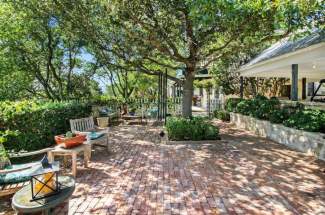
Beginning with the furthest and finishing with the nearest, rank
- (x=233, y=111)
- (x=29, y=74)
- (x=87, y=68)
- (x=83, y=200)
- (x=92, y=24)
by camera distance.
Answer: (x=87, y=68), (x=29, y=74), (x=233, y=111), (x=92, y=24), (x=83, y=200)

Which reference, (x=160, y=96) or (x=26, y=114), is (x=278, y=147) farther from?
(x=26, y=114)

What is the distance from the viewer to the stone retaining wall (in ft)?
23.7

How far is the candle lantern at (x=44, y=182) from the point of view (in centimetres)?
349

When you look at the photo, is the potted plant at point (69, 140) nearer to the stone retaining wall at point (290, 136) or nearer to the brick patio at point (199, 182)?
the brick patio at point (199, 182)

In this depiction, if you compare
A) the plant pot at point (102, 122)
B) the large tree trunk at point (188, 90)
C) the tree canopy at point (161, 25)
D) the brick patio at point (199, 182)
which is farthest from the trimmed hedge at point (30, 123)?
the large tree trunk at point (188, 90)

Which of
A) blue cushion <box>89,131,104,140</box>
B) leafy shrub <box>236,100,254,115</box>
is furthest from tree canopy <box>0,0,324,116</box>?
blue cushion <box>89,131,104,140</box>

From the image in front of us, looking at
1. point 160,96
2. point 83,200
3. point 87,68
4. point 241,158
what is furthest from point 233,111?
point 83,200

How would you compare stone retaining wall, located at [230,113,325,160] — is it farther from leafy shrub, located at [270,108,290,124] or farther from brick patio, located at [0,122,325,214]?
brick patio, located at [0,122,325,214]

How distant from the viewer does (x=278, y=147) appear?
872cm

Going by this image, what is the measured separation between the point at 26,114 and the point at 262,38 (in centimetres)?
842

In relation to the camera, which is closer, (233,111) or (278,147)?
(278,147)

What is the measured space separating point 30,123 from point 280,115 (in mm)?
8338

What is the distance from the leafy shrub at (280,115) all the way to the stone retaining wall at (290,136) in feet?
0.70

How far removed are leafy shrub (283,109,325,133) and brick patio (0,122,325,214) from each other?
2.76ft
